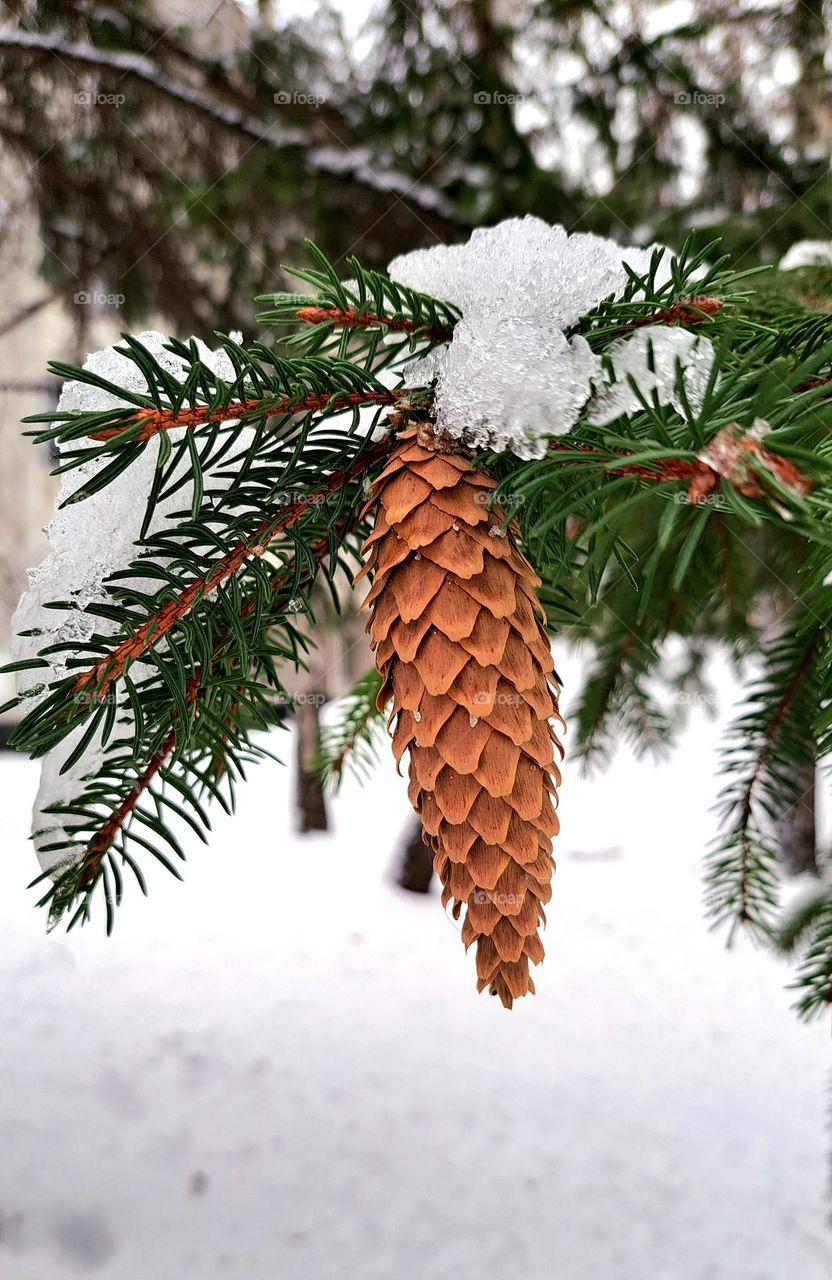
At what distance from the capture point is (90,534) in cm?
30

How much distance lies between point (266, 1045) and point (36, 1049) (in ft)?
1.06

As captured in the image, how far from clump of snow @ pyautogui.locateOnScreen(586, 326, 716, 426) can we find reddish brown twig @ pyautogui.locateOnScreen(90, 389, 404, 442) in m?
0.07

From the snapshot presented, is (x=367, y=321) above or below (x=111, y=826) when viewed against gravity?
above

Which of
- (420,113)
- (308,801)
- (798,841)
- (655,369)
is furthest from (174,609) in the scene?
(798,841)

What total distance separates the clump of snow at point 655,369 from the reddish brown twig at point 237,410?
7 centimetres

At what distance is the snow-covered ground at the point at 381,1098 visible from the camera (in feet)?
3.06

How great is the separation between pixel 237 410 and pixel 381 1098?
117cm

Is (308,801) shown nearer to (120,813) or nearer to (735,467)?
(120,813)

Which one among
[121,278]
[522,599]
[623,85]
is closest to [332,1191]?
[522,599]

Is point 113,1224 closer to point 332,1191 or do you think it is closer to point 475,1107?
point 332,1191

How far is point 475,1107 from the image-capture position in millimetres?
1167

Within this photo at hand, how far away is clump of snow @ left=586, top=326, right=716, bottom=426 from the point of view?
258 millimetres

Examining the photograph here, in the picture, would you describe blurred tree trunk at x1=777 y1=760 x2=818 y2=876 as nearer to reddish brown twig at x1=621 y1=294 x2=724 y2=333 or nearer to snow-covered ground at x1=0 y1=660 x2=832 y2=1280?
snow-covered ground at x1=0 y1=660 x2=832 y2=1280

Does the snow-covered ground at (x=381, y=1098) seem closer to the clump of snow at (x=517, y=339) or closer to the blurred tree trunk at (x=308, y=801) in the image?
the blurred tree trunk at (x=308, y=801)
